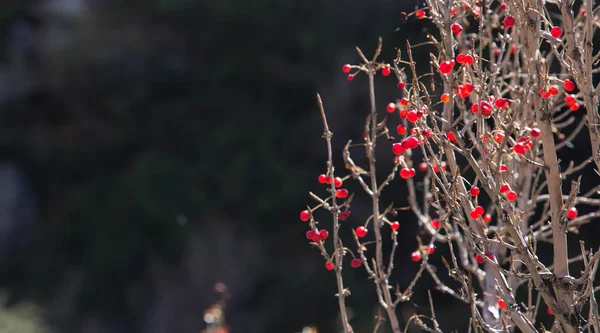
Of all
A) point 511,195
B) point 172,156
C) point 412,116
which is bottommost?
point 172,156

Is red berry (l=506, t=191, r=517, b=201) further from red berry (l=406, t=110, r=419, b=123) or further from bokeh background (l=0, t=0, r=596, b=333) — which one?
bokeh background (l=0, t=0, r=596, b=333)

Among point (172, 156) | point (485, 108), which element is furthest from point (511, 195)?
point (172, 156)

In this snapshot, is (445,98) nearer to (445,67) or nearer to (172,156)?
(445,67)

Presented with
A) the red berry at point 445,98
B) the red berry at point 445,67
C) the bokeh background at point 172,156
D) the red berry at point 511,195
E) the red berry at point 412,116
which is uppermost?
the red berry at point 445,67

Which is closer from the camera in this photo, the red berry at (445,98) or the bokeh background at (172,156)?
the red berry at (445,98)

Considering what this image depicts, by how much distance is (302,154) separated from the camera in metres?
7.86

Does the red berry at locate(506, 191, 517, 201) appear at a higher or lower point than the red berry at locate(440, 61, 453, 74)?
lower

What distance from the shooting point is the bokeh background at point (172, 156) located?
7.52 m

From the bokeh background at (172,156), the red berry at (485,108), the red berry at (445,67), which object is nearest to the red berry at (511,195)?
the red berry at (485,108)

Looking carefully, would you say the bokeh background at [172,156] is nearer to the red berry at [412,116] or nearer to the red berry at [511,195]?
the red berry at [511,195]

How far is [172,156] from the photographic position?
818cm

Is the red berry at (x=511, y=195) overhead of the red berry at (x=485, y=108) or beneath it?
beneath

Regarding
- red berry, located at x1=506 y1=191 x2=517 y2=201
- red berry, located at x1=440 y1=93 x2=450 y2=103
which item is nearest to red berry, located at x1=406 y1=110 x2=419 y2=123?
red berry, located at x1=440 y1=93 x2=450 y2=103

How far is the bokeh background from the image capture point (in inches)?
296
